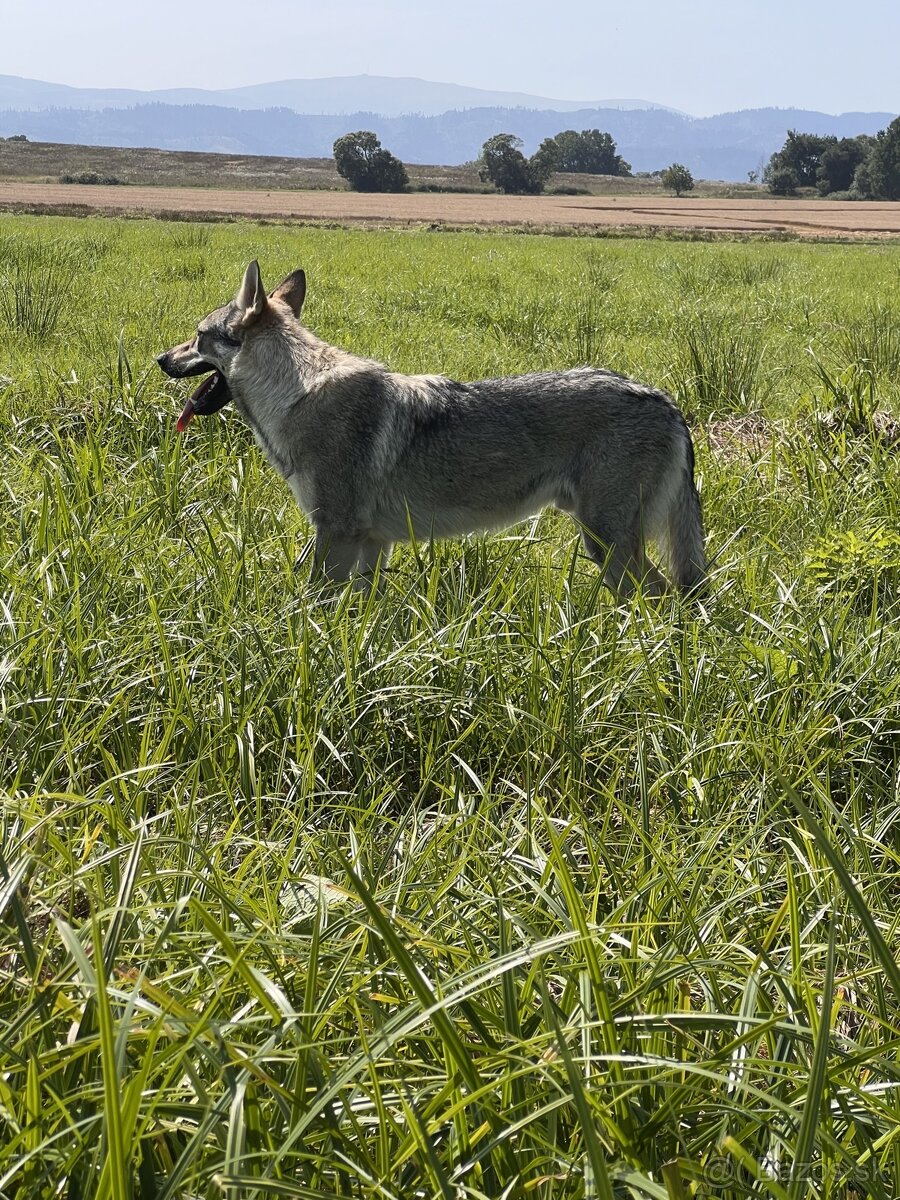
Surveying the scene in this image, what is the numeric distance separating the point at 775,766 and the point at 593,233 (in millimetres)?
38902

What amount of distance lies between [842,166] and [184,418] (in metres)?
111

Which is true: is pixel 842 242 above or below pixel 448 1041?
above

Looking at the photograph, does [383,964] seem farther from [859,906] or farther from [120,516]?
[120,516]

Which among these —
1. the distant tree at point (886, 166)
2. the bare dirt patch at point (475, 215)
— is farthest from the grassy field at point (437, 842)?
the distant tree at point (886, 166)

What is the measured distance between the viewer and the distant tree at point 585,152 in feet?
435

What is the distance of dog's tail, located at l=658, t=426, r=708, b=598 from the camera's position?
4566 millimetres

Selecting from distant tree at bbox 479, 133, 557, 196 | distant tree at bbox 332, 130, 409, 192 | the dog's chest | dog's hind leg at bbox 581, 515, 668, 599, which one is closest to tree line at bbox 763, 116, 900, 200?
distant tree at bbox 479, 133, 557, 196

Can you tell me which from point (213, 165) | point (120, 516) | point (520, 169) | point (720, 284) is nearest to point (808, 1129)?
point (120, 516)

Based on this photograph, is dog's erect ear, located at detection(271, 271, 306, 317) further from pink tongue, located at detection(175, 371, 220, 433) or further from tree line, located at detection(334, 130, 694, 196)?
tree line, located at detection(334, 130, 694, 196)

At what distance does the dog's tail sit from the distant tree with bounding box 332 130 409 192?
286 ft

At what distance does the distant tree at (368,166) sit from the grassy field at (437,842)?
281 ft

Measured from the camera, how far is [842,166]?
328 ft

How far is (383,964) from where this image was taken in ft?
5.67

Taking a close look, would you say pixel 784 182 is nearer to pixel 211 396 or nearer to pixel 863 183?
pixel 863 183
